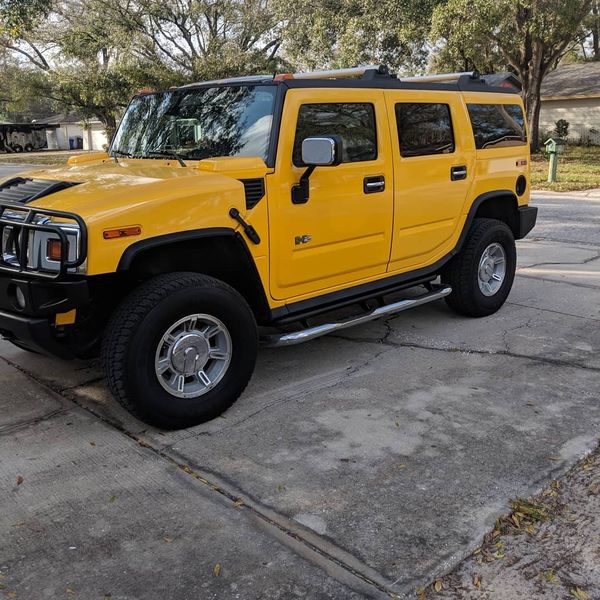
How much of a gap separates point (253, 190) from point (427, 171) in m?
1.71

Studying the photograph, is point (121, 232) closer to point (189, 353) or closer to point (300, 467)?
point (189, 353)

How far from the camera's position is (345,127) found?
14.4ft

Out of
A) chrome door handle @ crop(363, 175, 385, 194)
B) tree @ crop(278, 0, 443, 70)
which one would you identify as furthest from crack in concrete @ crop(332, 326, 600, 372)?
tree @ crop(278, 0, 443, 70)

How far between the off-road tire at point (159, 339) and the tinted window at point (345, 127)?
1.05 meters

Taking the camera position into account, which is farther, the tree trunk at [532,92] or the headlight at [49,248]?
the tree trunk at [532,92]

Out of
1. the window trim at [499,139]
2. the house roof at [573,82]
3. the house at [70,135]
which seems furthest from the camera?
the house at [70,135]

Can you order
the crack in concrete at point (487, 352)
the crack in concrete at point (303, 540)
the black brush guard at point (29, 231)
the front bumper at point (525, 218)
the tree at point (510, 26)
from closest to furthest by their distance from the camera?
the crack in concrete at point (303, 540), the black brush guard at point (29, 231), the crack in concrete at point (487, 352), the front bumper at point (525, 218), the tree at point (510, 26)

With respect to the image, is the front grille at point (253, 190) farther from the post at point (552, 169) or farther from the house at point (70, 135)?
the house at point (70, 135)

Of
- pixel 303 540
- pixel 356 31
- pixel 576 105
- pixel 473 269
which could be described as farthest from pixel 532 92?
pixel 303 540

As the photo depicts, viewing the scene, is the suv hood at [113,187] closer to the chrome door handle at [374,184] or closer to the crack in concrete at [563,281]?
A: the chrome door handle at [374,184]

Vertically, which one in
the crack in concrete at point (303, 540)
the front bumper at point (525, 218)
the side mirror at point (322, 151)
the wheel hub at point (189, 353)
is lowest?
the crack in concrete at point (303, 540)

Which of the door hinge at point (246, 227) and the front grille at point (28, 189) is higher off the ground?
the front grille at point (28, 189)

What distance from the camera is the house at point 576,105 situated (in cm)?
3106

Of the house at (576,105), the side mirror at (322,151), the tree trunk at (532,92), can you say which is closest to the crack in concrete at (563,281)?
the side mirror at (322,151)
